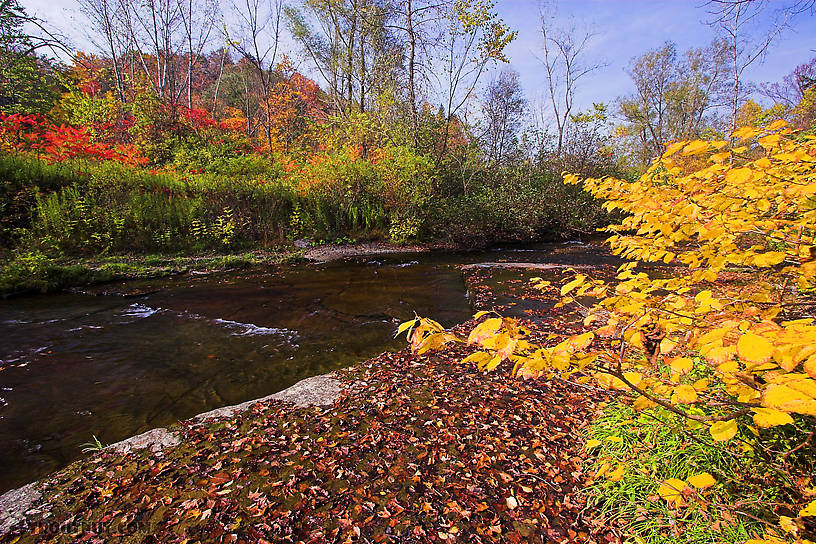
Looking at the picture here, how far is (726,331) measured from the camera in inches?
38.8

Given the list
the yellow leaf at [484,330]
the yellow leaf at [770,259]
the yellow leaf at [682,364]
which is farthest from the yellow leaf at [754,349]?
the yellow leaf at [770,259]

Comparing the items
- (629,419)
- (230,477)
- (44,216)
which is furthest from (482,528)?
(44,216)

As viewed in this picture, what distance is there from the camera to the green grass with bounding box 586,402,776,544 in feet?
4.93

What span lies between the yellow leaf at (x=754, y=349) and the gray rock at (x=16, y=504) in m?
3.19

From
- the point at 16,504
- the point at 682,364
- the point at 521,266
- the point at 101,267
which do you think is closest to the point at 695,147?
the point at 682,364

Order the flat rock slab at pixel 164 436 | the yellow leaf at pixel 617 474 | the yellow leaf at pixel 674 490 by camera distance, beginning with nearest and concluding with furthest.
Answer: the yellow leaf at pixel 674 490
the yellow leaf at pixel 617 474
the flat rock slab at pixel 164 436

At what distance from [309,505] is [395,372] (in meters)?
Result: 1.70

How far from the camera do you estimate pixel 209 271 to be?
8.03 m

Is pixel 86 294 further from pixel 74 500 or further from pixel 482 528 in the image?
pixel 482 528

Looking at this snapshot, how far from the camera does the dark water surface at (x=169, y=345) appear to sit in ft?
9.30

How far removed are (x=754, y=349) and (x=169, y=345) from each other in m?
5.12

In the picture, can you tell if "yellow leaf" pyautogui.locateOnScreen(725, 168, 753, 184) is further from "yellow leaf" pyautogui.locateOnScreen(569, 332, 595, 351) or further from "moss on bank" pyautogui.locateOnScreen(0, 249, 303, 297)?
"moss on bank" pyautogui.locateOnScreen(0, 249, 303, 297)

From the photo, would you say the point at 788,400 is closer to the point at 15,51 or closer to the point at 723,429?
the point at 723,429

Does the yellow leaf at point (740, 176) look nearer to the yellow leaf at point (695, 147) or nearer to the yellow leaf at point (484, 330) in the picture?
the yellow leaf at point (695, 147)
